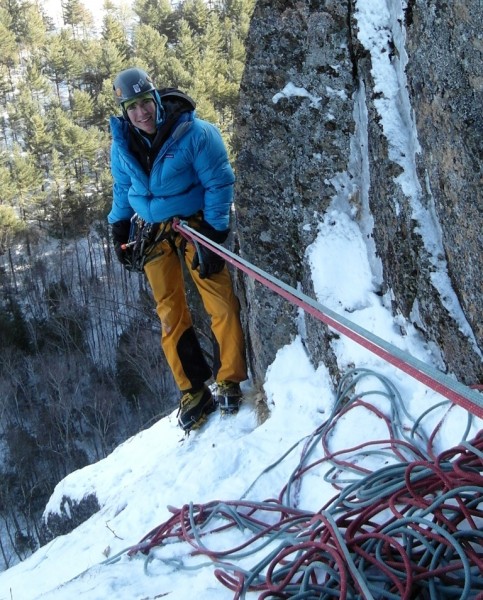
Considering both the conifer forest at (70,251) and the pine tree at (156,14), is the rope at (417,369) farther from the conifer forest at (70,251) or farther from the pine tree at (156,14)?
the pine tree at (156,14)

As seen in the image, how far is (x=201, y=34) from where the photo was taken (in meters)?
40.3

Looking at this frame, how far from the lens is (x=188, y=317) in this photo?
4.54 m

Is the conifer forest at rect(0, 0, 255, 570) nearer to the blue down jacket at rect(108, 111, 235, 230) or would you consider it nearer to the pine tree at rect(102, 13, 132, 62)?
the pine tree at rect(102, 13, 132, 62)

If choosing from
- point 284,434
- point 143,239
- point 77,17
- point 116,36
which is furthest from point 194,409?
point 77,17

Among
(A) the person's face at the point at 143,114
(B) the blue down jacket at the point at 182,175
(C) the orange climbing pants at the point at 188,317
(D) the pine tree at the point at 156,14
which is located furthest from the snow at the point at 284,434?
(D) the pine tree at the point at 156,14

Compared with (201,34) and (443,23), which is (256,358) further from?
(201,34)

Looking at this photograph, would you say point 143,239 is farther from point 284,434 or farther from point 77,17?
point 77,17

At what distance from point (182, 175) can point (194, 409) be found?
5.35ft

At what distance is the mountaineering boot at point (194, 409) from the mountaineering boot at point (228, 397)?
6.3 inches

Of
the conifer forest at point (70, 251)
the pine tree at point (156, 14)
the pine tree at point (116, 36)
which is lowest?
the conifer forest at point (70, 251)

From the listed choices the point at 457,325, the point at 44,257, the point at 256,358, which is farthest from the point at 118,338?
the point at 457,325

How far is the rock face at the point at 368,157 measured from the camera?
2615 millimetres

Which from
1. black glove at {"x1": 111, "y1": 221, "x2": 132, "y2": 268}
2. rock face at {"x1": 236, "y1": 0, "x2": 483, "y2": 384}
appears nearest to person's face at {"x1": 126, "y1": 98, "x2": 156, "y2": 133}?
rock face at {"x1": 236, "y1": 0, "x2": 483, "y2": 384}

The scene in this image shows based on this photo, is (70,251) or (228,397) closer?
(228,397)
